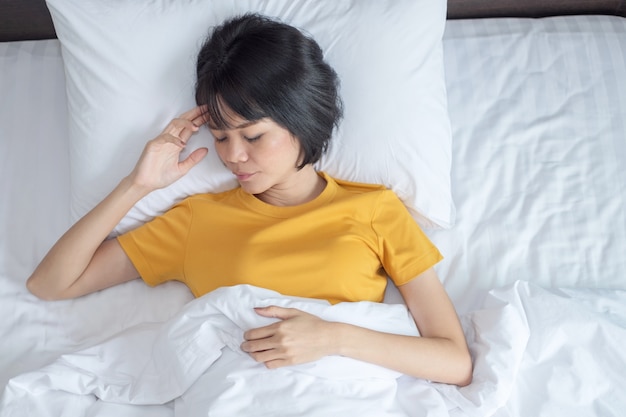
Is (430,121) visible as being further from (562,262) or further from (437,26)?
(562,262)

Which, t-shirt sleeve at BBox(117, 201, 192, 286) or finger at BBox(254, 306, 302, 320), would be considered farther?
t-shirt sleeve at BBox(117, 201, 192, 286)

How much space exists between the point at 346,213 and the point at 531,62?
0.71 meters

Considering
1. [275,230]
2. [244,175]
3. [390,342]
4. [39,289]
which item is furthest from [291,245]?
[39,289]

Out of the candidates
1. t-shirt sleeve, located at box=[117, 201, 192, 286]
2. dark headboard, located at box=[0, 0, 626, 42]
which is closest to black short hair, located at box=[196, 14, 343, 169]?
t-shirt sleeve, located at box=[117, 201, 192, 286]

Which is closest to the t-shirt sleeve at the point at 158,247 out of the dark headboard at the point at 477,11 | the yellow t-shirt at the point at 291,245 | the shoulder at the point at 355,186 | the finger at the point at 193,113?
the yellow t-shirt at the point at 291,245

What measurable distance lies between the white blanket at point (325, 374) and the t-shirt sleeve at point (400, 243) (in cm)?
8

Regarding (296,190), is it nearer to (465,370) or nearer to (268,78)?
(268,78)

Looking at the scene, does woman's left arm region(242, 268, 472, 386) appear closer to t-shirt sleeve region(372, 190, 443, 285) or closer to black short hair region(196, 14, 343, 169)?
t-shirt sleeve region(372, 190, 443, 285)

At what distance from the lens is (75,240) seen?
4.86 feet

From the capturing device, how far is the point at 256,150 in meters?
1.42

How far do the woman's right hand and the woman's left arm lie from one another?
39 cm

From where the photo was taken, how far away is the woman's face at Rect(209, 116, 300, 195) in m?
1.41

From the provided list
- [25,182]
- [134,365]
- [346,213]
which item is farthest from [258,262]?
[25,182]

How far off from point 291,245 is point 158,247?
29cm
